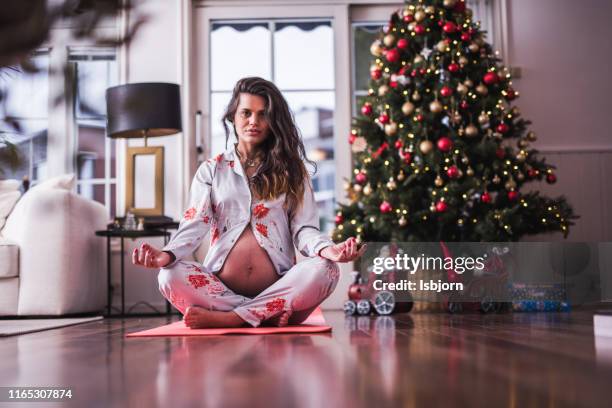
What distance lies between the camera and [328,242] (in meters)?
2.19

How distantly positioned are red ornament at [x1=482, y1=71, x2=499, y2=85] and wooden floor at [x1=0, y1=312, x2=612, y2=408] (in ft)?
7.05

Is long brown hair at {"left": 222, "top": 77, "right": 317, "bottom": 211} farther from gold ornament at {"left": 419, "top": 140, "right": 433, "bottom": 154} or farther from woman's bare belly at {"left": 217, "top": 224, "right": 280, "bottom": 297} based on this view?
gold ornament at {"left": 419, "top": 140, "right": 433, "bottom": 154}

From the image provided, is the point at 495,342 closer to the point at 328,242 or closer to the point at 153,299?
the point at 328,242

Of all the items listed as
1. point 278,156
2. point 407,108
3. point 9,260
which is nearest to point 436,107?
point 407,108

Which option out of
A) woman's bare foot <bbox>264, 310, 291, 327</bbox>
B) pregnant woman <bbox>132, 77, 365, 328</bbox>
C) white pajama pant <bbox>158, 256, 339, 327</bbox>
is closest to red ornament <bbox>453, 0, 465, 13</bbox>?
pregnant woman <bbox>132, 77, 365, 328</bbox>

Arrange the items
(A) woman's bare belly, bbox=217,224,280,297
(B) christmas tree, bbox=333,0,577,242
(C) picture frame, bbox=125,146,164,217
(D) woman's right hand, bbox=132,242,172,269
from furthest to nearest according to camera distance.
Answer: (C) picture frame, bbox=125,146,164,217, (B) christmas tree, bbox=333,0,577,242, (A) woman's bare belly, bbox=217,224,280,297, (D) woman's right hand, bbox=132,242,172,269

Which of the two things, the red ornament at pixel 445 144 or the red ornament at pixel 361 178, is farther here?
the red ornament at pixel 361 178

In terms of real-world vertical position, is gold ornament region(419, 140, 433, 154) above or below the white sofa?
above

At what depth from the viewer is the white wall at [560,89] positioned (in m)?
4.49

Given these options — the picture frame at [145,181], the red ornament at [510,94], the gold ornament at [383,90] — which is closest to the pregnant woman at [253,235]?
the gold ornament at [383,90]

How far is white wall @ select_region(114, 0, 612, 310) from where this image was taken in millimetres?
4488

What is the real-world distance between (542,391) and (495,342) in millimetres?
864

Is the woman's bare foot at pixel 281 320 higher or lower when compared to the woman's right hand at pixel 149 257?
lower

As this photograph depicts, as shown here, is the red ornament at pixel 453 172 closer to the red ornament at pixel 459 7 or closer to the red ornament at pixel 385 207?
the red ornament at pixel 385 207
